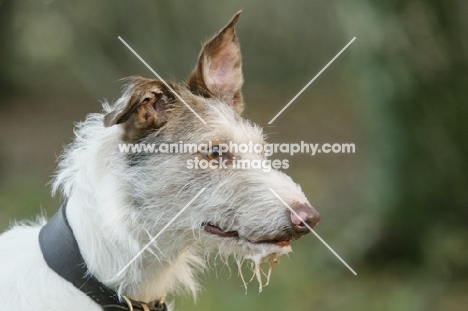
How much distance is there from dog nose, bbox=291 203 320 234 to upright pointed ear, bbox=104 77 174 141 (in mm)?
806

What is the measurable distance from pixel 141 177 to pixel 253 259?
2.10 ft

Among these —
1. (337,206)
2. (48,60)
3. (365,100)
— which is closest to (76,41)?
(48,60)

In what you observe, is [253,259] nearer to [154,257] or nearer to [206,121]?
[154,257]

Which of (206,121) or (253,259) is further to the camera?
(206,121)

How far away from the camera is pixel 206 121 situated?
12.2 feet

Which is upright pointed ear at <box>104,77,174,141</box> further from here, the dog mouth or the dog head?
the dog mouth

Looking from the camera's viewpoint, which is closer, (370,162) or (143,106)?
(143,106)

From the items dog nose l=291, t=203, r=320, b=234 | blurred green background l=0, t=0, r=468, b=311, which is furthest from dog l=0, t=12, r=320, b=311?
blurred green background l=0, t=0, r=468, b=311

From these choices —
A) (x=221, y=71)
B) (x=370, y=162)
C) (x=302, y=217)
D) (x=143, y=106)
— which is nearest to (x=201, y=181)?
(x=143, y=106)

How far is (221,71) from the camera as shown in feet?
13.1

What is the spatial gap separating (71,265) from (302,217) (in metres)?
1.03

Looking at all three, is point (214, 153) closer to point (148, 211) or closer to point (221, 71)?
point (148, 211)

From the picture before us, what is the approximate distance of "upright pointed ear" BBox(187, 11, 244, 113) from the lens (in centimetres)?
388

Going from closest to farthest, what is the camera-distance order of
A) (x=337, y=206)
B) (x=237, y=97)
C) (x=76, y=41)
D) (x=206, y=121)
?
(x=206, y=121), (x=237, y=97), (x=337, y=206), (x=76, y=41)
